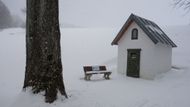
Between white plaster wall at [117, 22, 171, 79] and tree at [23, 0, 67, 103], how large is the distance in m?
9.16

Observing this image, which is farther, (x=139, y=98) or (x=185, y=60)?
(x=185, y=60)

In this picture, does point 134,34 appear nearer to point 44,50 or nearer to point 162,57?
point 162,57

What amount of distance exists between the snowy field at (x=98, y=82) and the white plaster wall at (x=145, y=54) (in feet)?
2.42

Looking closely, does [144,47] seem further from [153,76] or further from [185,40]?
[185,40]

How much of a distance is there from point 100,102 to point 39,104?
2396 mm

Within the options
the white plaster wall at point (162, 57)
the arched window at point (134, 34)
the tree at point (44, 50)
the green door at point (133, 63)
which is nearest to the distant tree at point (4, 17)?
the arched window at point (134, 34)

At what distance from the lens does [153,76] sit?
1453cm

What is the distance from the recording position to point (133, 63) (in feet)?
50.5

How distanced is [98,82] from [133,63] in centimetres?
385

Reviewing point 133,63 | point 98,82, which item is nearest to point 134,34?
point 133,63

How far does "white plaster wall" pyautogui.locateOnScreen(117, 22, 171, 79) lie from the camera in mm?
14547

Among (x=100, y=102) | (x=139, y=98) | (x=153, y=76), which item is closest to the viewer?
(x=100, y=102)

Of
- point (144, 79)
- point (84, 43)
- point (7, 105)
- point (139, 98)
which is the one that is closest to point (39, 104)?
point (7, 105)

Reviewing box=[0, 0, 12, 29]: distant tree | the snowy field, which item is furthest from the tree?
box=[0, 0, 12, 29]: distant tree
